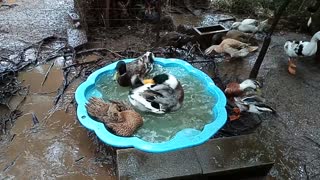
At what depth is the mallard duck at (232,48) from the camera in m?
5.95

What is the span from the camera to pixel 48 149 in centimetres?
414

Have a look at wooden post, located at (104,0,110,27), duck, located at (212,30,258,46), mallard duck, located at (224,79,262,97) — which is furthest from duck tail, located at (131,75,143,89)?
wooden post, located at (104,0,110,27)

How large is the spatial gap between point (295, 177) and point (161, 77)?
2.18m

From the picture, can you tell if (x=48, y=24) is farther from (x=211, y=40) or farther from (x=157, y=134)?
(x=157, y=134)

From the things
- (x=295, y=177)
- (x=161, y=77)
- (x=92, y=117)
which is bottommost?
(x=295, y=177)

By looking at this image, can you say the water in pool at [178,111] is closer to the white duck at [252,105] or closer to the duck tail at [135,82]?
the duck tail at [135,82]

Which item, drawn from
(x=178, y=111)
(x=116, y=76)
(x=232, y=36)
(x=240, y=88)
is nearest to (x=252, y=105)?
(x=240, y=88)

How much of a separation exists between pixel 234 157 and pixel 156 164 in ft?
2.88

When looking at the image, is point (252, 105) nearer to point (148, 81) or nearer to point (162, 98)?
point (162, 98)

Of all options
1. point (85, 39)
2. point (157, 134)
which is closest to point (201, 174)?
point (157, 134)

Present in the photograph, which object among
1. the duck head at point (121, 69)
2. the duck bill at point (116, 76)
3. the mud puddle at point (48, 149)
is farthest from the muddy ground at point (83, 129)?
the duck head at point (121, 69)

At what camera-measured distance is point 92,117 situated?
4.15 meters

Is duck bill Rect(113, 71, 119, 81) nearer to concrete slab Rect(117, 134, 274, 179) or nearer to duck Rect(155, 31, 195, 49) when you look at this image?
duck Rect(155, 31, 195, 49)

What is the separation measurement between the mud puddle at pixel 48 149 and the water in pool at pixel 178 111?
0.63m
